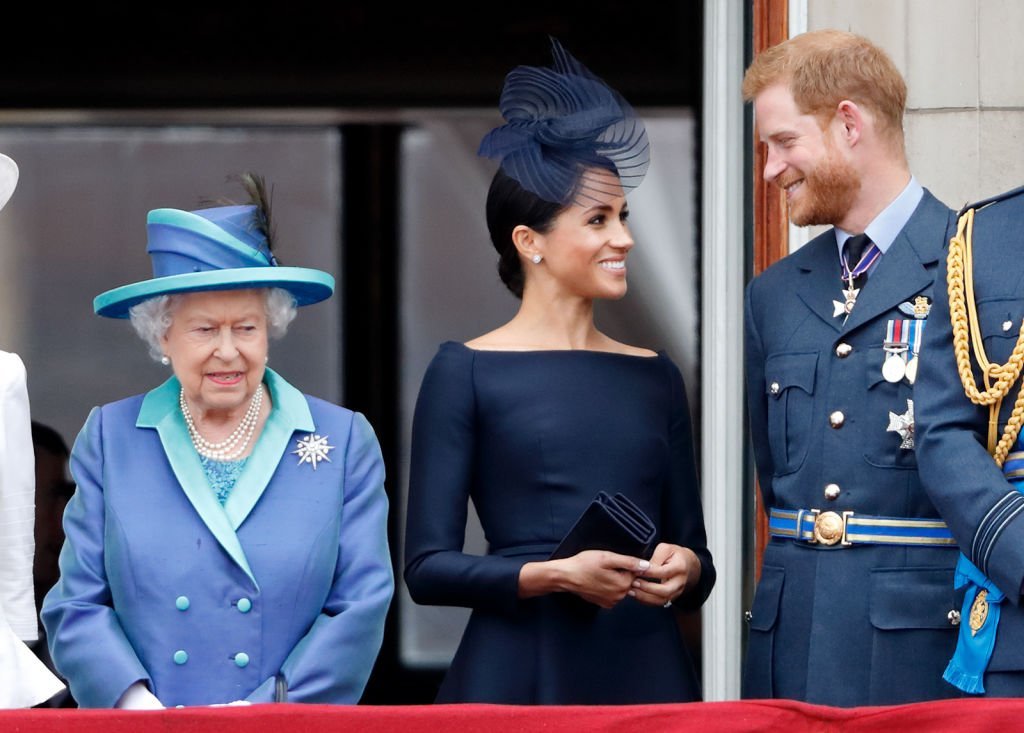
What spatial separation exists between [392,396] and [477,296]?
48cm

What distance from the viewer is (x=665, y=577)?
3.04 m

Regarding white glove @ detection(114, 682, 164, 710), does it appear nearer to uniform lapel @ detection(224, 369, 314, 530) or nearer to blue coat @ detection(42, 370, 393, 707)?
blue coat @ detection(42, 370, 393, 707)

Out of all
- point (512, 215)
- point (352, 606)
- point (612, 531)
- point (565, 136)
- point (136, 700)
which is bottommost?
point (136, 700)

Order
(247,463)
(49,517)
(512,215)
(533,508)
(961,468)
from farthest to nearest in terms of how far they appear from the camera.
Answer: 1. (49,517)
2. (512,215)
3. (533,508)
4. (247,463)
5. (961,468)

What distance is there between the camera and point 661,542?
10.5ft

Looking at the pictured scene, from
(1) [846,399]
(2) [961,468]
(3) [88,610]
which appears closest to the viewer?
(2) [961,468]

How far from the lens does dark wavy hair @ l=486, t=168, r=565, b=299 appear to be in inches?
127

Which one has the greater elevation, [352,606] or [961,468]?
[961,468]

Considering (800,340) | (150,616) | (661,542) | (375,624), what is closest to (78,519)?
(150,616)

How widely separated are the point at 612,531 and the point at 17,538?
0.95 meters

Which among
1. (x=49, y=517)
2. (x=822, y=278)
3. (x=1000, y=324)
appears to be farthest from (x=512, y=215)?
(x=49, y=517)

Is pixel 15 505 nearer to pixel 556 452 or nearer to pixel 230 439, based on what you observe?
pixel 230 439

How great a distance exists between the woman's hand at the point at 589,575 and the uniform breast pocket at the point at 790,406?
320 millimetres

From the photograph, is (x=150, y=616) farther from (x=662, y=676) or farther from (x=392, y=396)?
(x=392, y=396)
